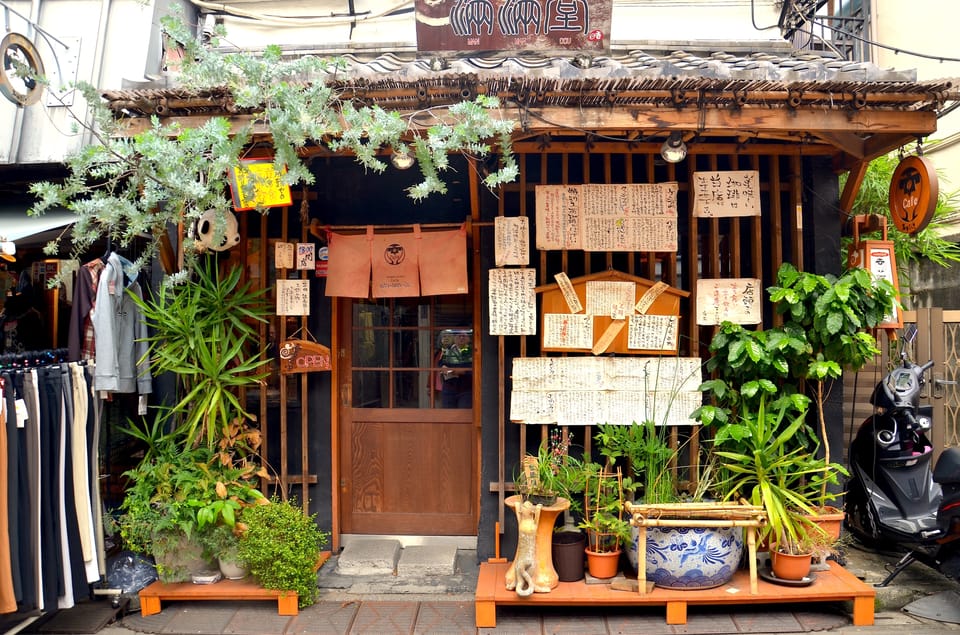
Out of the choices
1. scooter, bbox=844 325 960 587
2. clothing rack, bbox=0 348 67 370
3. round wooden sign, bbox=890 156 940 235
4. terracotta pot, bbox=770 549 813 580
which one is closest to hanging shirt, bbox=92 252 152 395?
clothing rack, bbox=0 348 67 370

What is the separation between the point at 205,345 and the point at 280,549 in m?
1.83

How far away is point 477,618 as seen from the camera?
495cm

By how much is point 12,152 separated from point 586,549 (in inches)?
272

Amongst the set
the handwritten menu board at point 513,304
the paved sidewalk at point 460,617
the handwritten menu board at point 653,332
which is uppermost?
the handwritten menu board at point 513,304

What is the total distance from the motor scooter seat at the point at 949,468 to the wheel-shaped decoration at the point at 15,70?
8.03m

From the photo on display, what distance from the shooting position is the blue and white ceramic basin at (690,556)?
4.95 m

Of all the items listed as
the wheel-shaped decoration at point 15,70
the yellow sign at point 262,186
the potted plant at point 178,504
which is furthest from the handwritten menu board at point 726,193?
the wheel-shaped decoration at point 15,70

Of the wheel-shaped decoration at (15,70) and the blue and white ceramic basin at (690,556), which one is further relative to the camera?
the wheel-shaped decoration at (15,70)

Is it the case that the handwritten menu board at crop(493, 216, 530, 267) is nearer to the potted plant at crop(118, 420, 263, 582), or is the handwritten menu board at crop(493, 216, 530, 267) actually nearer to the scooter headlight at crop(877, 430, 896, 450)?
the potted plant at crop(118, 420, 263, 582)

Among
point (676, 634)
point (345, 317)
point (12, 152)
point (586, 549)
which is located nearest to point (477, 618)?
point (586, 549)

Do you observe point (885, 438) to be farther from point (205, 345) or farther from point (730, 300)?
point (205, 345)

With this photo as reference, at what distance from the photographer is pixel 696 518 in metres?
4.97

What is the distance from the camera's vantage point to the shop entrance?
251 inches

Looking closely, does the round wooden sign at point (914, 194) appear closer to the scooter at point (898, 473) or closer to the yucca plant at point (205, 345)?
the scooter at point (898, 473)
